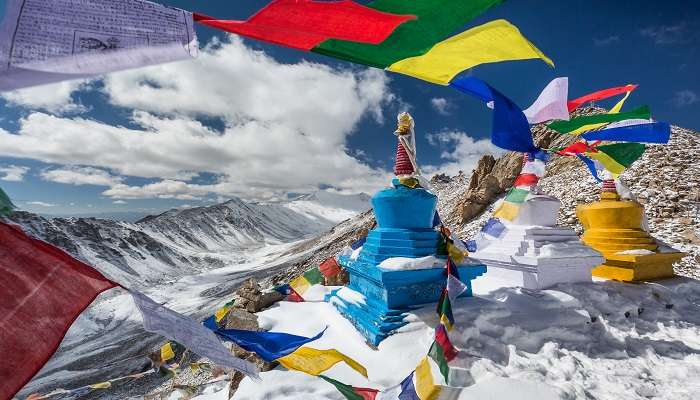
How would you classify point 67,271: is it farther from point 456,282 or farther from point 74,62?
point 456,282

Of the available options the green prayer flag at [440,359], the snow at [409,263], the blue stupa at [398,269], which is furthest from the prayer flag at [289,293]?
the green prayer flag at [440,359]

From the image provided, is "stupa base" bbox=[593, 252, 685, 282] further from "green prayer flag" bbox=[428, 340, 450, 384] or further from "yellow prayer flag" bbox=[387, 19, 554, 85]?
"yellow prayer flag" bbox=[387, 19, 554, 85]

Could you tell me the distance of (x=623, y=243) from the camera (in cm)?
649

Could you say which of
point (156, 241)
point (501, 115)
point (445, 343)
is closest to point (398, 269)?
point (445, 343)

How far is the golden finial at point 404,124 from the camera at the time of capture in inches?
215

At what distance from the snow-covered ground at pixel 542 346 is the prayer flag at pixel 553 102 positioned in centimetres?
279

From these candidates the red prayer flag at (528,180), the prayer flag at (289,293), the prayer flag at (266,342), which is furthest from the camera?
the prayer flag at (289,293)

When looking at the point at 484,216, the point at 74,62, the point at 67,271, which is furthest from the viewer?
the point at 484,216

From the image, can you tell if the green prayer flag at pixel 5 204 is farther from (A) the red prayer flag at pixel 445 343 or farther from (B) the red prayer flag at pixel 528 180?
(B) the red prayer flag at pixel 528 180

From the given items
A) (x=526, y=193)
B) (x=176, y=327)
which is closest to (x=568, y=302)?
(x=526, y=193)

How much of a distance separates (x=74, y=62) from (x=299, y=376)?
131 inches

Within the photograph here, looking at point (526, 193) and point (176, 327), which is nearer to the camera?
point (176, 327)

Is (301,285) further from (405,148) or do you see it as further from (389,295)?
(405,148)

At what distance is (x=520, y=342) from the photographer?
3.99m
